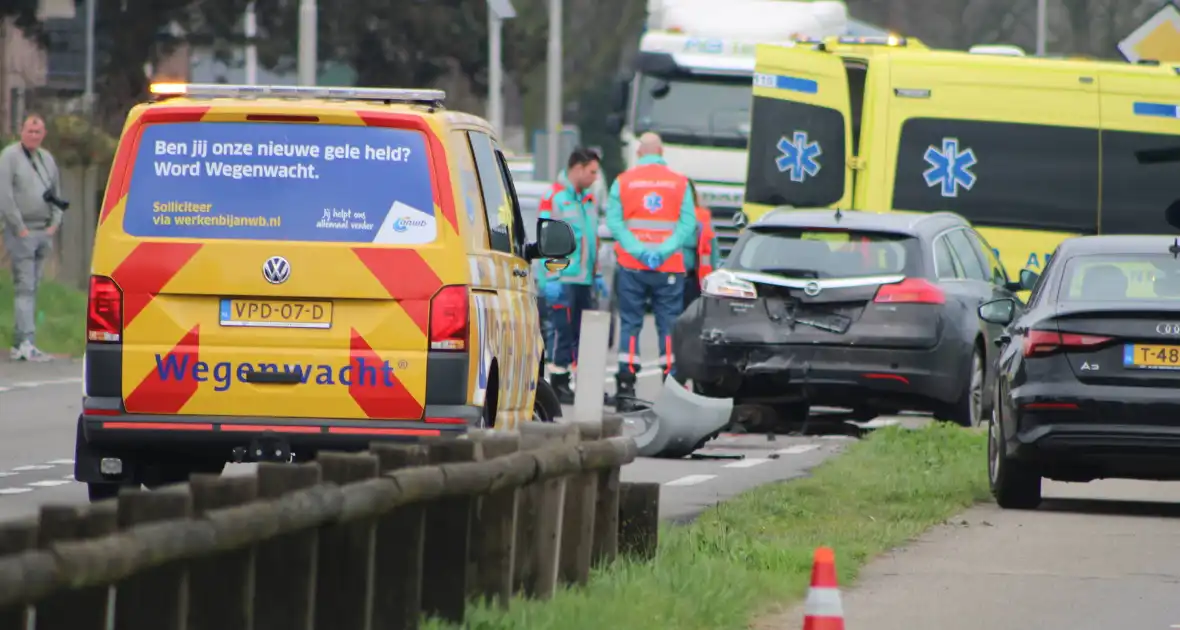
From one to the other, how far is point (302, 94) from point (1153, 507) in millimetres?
5180

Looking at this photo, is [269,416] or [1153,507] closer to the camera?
[269,416]

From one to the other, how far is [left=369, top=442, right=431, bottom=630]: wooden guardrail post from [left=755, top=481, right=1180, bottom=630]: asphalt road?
177 cm

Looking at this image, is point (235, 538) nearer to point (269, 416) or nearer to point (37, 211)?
point (269, 416)

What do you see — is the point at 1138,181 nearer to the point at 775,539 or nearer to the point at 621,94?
the point at 775,539

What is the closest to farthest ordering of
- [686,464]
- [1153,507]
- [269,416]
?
[269,416], [1153,507], [686,464]

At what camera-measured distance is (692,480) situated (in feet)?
48.0

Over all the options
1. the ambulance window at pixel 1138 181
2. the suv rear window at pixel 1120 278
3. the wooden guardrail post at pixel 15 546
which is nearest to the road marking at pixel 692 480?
the suv rear window at pixel 1120 278

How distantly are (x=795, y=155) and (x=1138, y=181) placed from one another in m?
2.88

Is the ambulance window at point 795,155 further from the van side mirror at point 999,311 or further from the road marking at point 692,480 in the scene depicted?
the van side mirror at point 999,311

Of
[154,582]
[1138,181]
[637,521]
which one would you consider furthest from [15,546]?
[1138,181]

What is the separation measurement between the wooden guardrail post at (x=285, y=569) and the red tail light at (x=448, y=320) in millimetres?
4101

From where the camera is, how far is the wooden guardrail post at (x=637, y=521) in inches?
389

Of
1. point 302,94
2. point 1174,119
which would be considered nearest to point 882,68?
point 1174,119

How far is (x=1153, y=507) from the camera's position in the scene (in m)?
14.1
